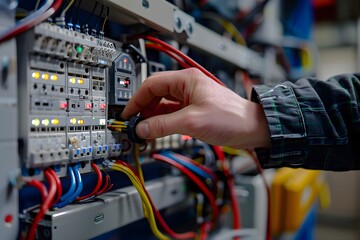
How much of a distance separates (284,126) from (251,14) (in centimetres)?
103

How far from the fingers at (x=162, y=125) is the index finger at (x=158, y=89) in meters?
0.05

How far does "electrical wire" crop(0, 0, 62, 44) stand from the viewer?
0.48 meters

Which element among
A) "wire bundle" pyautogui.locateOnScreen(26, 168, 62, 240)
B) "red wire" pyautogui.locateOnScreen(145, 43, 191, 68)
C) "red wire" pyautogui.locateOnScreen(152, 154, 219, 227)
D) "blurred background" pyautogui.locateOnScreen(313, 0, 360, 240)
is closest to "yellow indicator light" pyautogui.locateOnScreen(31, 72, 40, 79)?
"wire bundle" pyautogui.locateOnScreen(26, 168, 62, 240)

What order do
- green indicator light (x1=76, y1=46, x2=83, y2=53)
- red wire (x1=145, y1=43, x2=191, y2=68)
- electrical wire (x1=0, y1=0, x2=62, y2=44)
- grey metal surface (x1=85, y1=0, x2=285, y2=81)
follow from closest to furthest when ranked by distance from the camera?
electrical wire (x1=0, y1=0, x2=62, y2=44)
green indicator light (x1=76, y1=46, x2=83, y2=53)
grey metal surface (x1=85, y1=0, x2=285, y2=81)
red wire (x1=145, y1=43, x2=191, y2=68)

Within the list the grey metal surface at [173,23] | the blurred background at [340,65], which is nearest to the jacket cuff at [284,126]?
the grey metal surface at [173,23]

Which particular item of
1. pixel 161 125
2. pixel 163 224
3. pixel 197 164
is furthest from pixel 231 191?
pixel 161 125

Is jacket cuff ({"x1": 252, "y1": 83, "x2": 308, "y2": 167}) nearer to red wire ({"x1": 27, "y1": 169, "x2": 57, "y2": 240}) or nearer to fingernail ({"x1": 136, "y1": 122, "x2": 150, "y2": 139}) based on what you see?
fingernail ({"x1": 136, "y1": 122, "x2": 150, "y2": 139})

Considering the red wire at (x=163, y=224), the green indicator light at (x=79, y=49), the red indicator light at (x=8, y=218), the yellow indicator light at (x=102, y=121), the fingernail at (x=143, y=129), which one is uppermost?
the green indicator light at (x=79, y=49)

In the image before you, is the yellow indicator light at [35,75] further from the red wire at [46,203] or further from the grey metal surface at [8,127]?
the red wire at [46,203]

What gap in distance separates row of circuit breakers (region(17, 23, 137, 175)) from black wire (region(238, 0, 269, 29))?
100 centimetres

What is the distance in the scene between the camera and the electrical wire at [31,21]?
483 millimetres

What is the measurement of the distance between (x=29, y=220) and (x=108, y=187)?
17 cm

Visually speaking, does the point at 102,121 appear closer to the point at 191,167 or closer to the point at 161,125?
the point at 161,125

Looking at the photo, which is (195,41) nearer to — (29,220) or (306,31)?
(29,220)
